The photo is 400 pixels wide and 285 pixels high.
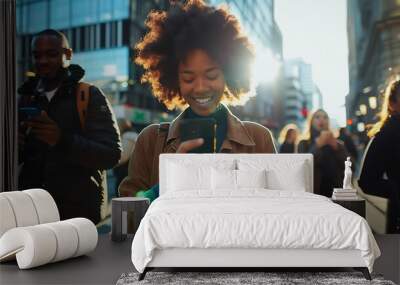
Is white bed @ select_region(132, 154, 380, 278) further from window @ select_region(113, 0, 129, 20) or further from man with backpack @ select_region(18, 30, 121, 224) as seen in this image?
window @ select_region(113, 0, 129, 20)

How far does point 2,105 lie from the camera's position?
666 centimetres

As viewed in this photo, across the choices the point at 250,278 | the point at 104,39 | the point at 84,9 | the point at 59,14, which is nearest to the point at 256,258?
the point at 250,278

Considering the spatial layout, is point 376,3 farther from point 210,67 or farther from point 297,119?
point 210,67

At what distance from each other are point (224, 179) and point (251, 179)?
10.7 inches

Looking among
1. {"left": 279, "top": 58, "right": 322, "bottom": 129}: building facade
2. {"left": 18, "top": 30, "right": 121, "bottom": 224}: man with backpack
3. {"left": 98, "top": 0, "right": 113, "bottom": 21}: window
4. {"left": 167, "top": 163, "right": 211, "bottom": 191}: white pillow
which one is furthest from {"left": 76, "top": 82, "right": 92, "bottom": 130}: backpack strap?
{"left": 279, "top": 58, "right": 322, "bottom": 129}: building facade

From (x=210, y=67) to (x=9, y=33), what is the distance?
94.0 inches

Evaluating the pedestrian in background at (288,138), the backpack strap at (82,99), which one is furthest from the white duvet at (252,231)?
the backpack strap at (82,99)

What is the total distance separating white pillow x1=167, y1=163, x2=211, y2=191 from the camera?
595 cm

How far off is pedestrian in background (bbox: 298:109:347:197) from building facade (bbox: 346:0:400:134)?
28 cm

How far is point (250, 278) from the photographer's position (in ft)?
14.4

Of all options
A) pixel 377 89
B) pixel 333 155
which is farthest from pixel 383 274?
pixel 377 89

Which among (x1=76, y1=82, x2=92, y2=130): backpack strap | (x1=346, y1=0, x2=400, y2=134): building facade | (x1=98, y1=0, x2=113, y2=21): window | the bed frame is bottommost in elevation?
the bed frame

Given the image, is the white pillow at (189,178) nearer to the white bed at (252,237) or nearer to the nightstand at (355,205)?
the white bed at (252,237)

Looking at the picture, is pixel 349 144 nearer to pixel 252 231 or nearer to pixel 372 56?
pixel 372 56
